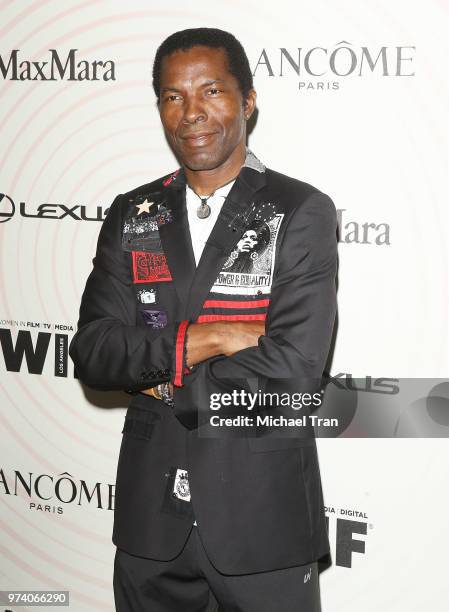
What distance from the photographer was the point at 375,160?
9.47 ft

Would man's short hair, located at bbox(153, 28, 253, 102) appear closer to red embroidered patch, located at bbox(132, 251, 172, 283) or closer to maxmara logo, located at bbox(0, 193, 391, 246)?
red embroidered patch, located at bbox(132, 251, 172, 283)

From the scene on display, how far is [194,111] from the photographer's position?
2.23 meters

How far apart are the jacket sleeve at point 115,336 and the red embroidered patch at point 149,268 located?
4cm

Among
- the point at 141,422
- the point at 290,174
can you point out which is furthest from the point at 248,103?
the point at 141,422

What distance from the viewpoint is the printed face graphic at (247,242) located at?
2.24 meters

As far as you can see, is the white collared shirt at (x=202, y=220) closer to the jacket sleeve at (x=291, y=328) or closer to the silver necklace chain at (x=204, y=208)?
the silver necklace chain at (x=204, y=208)

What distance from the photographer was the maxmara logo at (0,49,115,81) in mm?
3193

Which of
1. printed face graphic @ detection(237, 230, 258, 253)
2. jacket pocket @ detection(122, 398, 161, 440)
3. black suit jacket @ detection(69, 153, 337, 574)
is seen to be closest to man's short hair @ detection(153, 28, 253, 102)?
black suit jacket @ detection(69, 153, 337, 574)

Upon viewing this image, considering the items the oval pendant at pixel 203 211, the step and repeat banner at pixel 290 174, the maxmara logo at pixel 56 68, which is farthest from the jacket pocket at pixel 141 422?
the maxmara logo at pixel 56 68

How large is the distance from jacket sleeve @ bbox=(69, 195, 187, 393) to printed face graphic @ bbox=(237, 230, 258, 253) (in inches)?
10.8

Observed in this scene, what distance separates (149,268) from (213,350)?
33 cm

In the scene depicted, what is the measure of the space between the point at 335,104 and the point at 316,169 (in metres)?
0.23

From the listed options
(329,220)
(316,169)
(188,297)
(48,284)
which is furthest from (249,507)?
(48,284)

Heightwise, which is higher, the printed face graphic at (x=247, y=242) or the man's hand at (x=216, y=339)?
the printed face graphic at (x=247, y=242)
